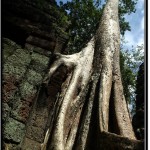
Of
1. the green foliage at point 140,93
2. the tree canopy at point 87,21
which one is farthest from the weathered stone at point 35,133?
the tree canopy at point 87,21

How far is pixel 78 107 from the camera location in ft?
9.75

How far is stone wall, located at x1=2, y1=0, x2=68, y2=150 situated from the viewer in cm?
242

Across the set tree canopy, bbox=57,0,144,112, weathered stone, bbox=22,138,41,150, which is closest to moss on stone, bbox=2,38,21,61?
weathered stone, bbox=22,138,41,150

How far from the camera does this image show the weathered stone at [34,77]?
274 centimetres

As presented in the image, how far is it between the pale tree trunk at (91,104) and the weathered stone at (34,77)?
0.15 m

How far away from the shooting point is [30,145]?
2.50 metres

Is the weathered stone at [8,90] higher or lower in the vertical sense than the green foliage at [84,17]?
lower

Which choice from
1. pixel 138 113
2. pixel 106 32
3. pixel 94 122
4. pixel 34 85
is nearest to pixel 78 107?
pixel 94 122

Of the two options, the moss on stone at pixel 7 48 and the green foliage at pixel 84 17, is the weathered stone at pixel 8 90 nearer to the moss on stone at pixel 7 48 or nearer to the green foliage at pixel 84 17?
the moss on stone at pixel 7 48

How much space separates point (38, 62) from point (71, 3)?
8.35 meters

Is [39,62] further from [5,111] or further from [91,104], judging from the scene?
[5,111]

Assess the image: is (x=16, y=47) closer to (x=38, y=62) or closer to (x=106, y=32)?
(x=38, y=62)

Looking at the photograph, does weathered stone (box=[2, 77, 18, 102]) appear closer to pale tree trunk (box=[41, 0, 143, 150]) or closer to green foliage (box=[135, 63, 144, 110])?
pale tree trunk (box=[41, 0, 143, 150])

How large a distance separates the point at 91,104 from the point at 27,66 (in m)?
0.69
